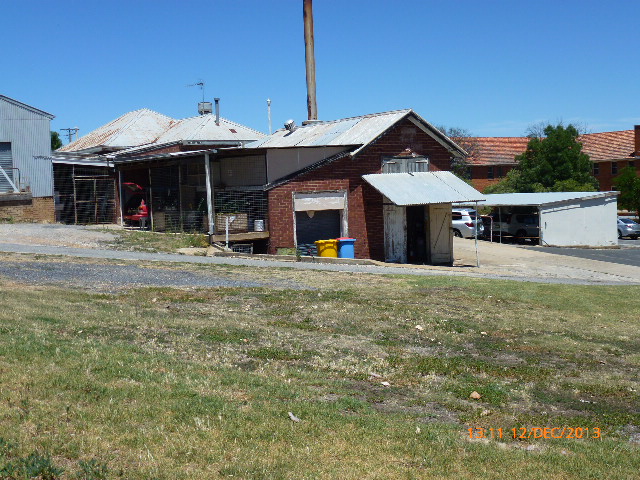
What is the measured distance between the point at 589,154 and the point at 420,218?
4572 centimetres

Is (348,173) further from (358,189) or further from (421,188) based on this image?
(421,188)

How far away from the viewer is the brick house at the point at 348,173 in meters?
30.5

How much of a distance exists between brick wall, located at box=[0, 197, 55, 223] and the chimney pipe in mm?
14916

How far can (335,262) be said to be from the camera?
2666cm

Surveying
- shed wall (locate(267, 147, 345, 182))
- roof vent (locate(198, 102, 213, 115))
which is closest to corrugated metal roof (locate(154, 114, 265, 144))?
roof vent (locate(198, 102, 213, 115))

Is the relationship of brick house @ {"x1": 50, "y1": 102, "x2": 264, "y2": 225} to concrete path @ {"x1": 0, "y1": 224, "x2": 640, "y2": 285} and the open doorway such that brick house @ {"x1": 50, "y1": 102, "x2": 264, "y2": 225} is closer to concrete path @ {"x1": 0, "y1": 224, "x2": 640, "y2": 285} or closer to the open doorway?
concrete path @ {"x1": 0, "y1": 224, "x2": 640, "y2": 285}

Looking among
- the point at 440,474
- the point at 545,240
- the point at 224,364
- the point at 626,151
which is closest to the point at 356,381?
the point at 224,364

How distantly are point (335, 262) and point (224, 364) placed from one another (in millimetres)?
17520

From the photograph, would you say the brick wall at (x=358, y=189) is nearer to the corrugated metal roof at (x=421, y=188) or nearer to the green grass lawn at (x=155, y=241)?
the corrugated metal roof at (x=421, y=188)

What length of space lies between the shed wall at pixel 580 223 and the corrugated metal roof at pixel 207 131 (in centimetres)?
1714

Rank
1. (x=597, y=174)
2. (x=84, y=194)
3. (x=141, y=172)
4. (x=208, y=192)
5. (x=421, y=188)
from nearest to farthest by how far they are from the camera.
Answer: (x=208, y=192) → (x=421, y=188) → (x=84, y=194) → (x=141, y=172) → (x=597, y=174)

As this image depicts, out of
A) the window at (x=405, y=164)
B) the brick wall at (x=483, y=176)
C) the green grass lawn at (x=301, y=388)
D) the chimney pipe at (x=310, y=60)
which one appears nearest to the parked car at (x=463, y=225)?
the chimney pipe at (x=310, y=60)

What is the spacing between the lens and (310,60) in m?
43.0
